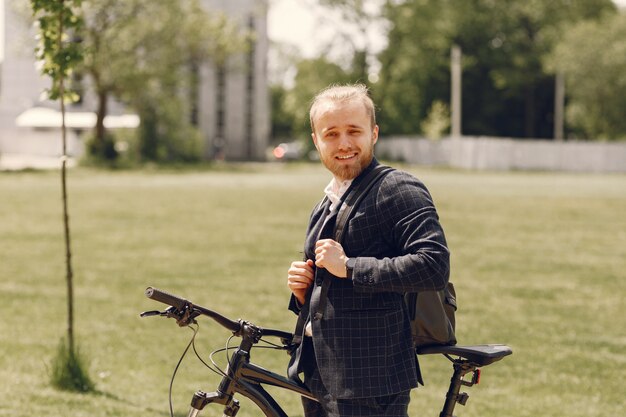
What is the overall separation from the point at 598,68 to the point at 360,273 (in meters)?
63.7

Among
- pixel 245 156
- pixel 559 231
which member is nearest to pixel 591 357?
pixel 559 231

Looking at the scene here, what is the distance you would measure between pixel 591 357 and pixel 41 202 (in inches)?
838

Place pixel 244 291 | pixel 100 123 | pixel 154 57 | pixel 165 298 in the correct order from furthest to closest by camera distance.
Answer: pixel 100 123 < pixel 154 57 < pixel 244 291 < pixel 165 298

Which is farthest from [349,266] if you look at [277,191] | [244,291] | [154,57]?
[154,57]

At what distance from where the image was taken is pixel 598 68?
63844 millimetres

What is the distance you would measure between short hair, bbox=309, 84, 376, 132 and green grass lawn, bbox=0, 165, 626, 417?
4.23 metres

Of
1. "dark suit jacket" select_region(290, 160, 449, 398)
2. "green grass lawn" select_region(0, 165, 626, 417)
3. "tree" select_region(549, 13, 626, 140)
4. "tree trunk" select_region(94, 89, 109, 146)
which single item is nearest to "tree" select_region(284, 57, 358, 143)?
"tree" select_region(549, 13, 626, 140)

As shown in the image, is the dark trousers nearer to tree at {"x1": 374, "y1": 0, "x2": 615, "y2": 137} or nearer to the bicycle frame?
the bicycle frame

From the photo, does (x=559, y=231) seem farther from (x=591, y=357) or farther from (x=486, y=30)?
(x=486, y=30)

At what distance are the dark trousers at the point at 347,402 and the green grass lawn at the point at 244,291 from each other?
3.87 metres

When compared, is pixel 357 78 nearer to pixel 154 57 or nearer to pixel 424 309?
pixel 154 57

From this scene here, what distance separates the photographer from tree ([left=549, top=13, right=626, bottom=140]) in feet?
205

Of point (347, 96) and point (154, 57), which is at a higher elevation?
point (154, 57)

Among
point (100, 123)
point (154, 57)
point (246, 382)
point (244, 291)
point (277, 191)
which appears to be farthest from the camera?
point (100, 123)
